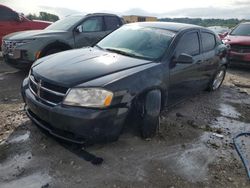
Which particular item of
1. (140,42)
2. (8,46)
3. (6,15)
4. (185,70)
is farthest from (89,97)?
(6,15)

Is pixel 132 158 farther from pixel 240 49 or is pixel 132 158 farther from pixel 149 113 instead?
pixel 240 49

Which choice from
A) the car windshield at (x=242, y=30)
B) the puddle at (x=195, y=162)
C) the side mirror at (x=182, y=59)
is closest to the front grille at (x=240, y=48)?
the car windshield at (x=242, y=30)

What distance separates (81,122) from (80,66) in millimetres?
914

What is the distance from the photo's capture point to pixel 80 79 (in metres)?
3.25

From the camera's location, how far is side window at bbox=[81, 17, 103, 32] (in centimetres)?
757

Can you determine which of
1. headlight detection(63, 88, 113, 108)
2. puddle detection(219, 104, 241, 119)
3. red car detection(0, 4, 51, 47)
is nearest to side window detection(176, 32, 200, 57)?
puddle detection(219, 104, 241, 119)

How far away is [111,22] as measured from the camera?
836cm

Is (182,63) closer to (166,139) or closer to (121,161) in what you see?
(166,139)

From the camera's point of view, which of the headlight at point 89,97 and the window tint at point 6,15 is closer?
the headlight at point 89,97

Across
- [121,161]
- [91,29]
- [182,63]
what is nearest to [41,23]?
[91,29]

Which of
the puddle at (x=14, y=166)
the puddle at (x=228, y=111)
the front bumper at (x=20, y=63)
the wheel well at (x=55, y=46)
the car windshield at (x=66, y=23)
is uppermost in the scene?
the car windshield at (x=66, y=23)

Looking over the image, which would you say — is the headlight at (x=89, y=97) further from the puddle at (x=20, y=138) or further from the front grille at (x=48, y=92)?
the puddle at (x=20, y=138)

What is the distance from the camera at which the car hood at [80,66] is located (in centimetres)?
329

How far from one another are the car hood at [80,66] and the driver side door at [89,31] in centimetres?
313
